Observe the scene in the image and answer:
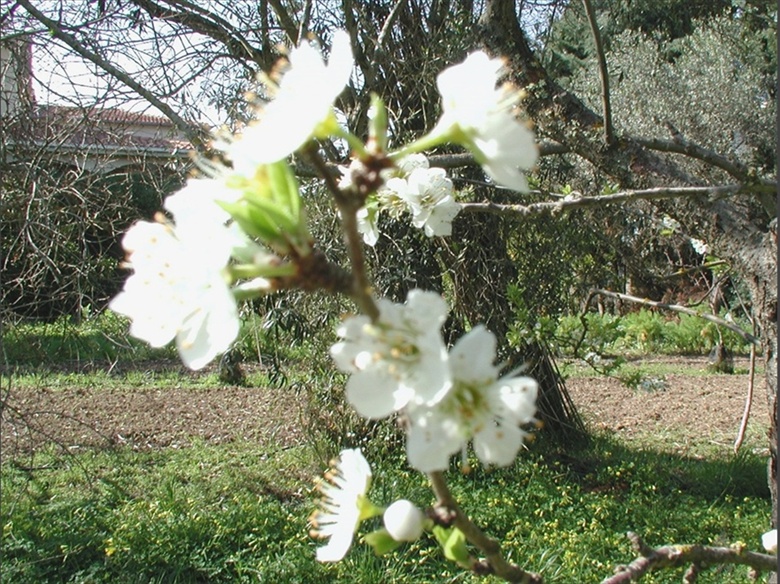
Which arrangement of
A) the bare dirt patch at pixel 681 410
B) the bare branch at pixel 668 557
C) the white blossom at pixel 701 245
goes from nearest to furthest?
the bare branch at pixel 668 557, the white blossom at pixel 701 245, the bare dirt patch at pixel 681 410

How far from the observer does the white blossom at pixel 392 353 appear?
0.48m

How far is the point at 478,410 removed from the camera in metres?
0.53

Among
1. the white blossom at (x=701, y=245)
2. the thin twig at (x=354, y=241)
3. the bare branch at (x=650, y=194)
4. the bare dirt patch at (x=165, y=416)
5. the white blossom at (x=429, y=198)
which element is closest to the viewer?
the thin twig at (x=354, y=241)

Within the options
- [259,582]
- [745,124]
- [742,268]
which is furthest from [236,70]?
[745,124]

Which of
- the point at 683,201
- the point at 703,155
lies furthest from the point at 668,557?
the point at 683,201

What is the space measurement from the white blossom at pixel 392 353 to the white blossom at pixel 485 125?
113mm

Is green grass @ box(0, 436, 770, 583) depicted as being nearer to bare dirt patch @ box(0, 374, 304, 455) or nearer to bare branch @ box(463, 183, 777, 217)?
bare dirt patch @ box(0, 374, 304, 455)

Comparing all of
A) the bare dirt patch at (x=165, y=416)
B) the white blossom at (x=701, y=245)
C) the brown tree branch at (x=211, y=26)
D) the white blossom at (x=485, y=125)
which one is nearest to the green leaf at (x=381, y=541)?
the white blossom at (x=485, y=125)

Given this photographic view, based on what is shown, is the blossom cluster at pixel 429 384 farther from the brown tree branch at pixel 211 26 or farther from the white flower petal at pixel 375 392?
the brown tree branch at pixel 211 26

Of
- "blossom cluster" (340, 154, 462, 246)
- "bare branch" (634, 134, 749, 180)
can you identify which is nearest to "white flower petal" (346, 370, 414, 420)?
"blossom cluster" (340, 154, 462, 246)

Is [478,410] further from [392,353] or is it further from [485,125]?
[485,125]

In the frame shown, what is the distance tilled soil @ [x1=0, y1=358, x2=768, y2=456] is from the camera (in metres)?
4.11

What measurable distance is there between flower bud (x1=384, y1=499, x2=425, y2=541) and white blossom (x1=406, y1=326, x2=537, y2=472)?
0.53 feet

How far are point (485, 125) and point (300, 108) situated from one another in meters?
0.14
